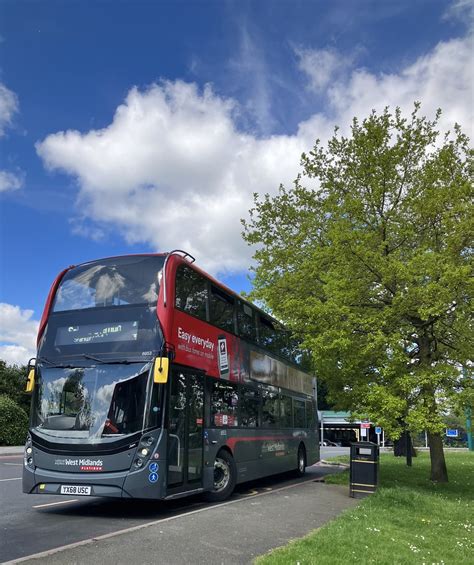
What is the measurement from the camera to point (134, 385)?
8.92m

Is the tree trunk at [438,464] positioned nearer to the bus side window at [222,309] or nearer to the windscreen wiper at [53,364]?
the bus side window at [222,309]

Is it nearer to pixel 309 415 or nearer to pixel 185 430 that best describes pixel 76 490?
pixel 185 430

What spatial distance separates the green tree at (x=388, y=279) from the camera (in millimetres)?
12867

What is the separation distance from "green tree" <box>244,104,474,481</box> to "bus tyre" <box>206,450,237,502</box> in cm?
358

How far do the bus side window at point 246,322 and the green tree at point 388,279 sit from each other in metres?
1.37

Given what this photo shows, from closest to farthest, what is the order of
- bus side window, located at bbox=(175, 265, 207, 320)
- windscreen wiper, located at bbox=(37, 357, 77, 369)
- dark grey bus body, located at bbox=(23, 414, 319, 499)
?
dark grey bus body, located at bbox=(23, 414, 319, 499)
windscreen wiper, located at bbox=(37, 357, 77, 369)
bus side window, located at bbox=(175, 265, 207, 320)

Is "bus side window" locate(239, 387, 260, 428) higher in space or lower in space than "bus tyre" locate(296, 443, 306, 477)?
higher

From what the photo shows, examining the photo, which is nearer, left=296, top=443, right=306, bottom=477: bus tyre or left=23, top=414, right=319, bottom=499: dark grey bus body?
left=23, top=414, right=319, bottom=499: dark grey bus body

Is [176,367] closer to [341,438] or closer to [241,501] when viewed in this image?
[241,501]

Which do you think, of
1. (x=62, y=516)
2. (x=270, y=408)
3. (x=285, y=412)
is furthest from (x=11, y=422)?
(x=62, y=516)

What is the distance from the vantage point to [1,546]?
657 centimetres

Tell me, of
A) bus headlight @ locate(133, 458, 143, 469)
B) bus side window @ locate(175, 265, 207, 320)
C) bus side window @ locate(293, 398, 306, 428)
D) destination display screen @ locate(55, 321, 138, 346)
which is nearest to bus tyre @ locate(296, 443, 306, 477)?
bus side window @ locate(293, 398, 306, 428)

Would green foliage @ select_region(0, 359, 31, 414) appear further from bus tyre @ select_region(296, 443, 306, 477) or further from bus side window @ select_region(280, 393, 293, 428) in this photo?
bus side window @ select_region(280, 393, 293, 428)

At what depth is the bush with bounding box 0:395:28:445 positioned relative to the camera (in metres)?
29.0
